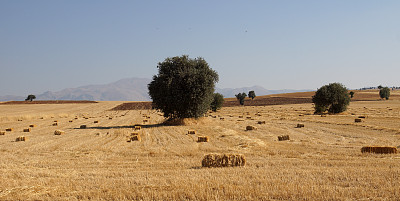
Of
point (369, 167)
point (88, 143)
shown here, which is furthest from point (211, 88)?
point (369, 167)

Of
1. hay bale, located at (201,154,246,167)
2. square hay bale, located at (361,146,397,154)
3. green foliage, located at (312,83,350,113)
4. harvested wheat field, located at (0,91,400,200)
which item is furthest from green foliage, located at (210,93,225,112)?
hay bale, located at (201,154,246,167)

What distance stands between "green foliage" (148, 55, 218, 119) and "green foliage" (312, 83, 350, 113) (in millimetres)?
24195

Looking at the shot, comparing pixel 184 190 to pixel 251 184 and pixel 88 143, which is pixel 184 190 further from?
pixel 88 143

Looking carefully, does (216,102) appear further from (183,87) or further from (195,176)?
(195,176)

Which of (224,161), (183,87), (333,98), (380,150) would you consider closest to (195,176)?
(224,161)

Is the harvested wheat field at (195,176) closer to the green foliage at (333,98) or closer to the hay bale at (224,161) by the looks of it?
the hay bale at (224,161)

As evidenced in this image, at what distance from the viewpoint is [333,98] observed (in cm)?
5081

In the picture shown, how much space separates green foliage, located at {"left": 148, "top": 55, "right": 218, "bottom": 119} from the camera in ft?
111

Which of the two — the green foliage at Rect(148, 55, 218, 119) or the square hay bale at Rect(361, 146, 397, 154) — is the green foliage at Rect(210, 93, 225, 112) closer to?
the green foliage at Rect(148, 55, 218, 119)

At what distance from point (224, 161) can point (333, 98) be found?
4436 centimetres

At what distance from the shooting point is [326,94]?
51.0m

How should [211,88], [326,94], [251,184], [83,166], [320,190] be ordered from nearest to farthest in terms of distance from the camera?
[320,190]
[251,184]
[83,166]
[211,88]
[326,94]

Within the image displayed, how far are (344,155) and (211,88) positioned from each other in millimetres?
22416

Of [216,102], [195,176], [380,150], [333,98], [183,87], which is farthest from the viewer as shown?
[216,102]
